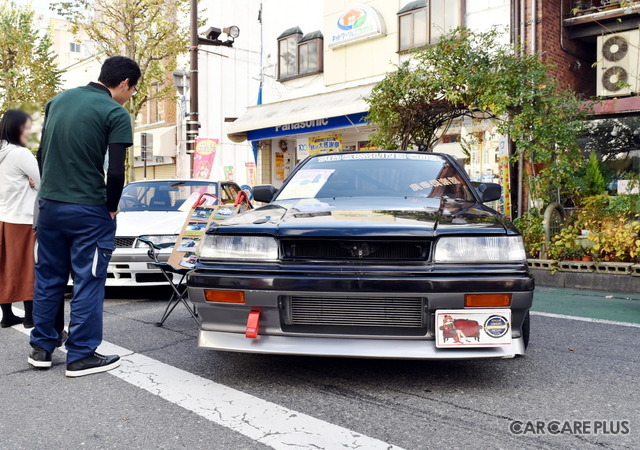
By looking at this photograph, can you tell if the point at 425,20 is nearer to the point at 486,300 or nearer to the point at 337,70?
the point at 337,70

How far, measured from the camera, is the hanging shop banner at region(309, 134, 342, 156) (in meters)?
16.0

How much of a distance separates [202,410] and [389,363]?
1.27 meters

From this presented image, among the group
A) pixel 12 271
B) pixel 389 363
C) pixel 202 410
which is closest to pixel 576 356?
pixel 389 363

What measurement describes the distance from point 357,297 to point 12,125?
10.4 feet

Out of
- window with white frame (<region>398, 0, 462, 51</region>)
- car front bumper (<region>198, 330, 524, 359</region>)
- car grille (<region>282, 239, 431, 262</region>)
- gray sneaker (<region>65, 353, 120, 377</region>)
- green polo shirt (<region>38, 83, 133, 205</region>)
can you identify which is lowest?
gray sneaker (<region>65, 353, 120, 377</region>)

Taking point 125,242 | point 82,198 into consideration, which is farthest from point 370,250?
point 125,242

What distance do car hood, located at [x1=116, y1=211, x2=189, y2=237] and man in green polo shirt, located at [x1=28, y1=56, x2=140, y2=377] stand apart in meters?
2.55

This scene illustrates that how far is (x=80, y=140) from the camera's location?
336 centimetres

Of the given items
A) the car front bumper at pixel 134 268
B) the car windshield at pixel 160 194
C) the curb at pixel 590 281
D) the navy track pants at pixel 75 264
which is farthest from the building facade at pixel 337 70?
the navy track pants at pixel 75 264

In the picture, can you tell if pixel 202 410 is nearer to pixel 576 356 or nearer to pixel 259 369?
pixel 259 369

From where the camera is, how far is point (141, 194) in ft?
24.3

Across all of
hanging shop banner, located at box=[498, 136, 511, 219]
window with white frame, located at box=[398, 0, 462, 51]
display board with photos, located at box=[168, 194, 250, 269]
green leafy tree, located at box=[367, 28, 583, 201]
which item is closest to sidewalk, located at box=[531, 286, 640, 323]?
green leafy tree, located at box=[367, 28, 583, 201]

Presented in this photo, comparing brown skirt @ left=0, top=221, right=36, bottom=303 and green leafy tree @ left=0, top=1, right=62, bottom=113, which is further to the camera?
green leafy tree @ left=0, top=1, right=62, bottom=113

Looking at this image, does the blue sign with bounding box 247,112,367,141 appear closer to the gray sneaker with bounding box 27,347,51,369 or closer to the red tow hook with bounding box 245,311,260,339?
the gray sneaker with bounding box 27,347,51,369
